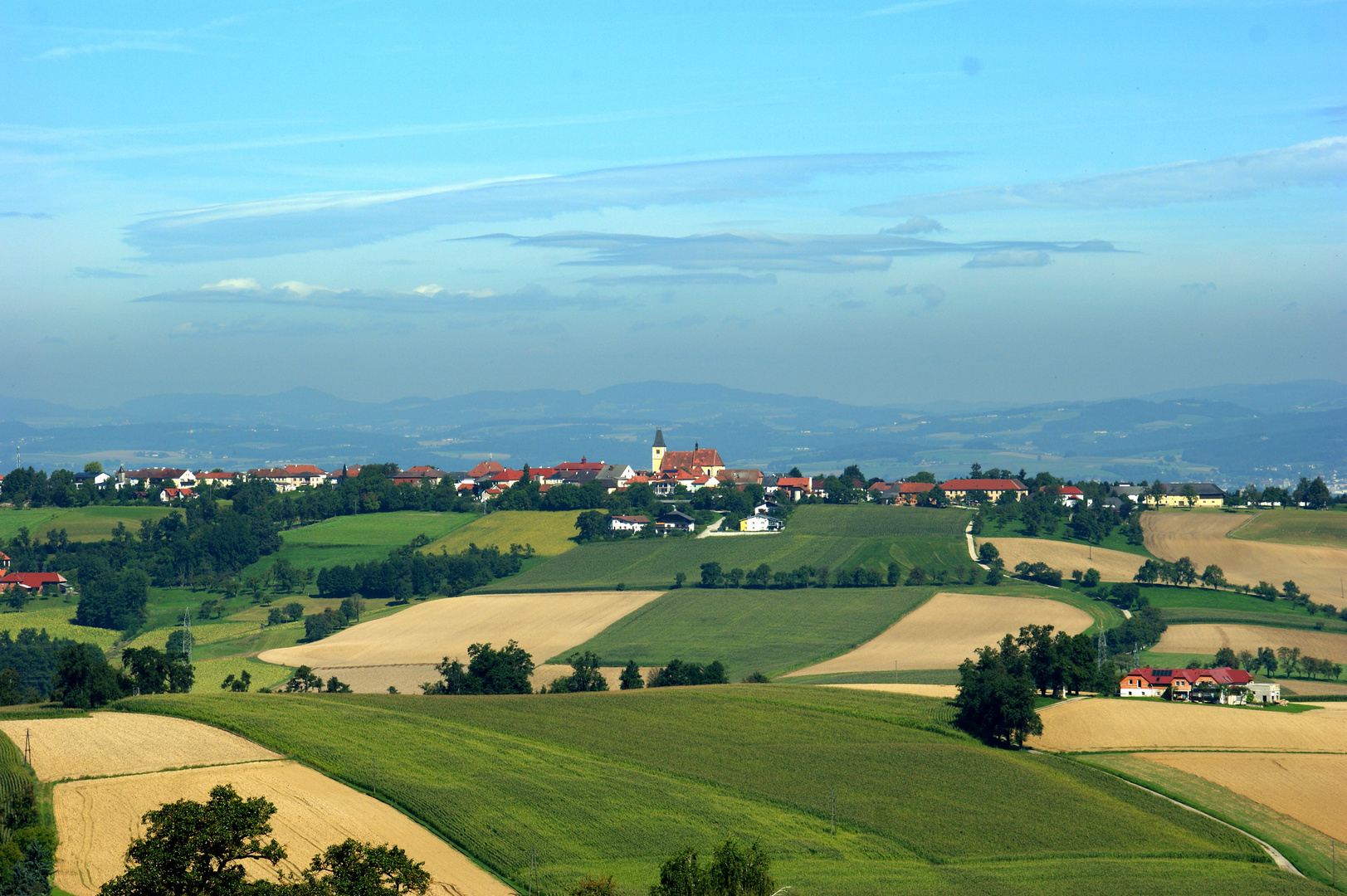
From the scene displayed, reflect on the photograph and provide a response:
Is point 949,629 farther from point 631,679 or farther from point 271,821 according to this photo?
point 271,821

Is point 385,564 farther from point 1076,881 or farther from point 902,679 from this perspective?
point 1076,881

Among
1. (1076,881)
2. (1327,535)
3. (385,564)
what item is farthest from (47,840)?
(1327,535)

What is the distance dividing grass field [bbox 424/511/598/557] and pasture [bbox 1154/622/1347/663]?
7609 centimetres

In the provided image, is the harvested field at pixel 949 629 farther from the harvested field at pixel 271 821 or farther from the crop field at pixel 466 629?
the harvested field at pixel 271 821

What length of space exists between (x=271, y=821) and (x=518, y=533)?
125983mm

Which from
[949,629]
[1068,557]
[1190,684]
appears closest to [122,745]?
[1190,684]

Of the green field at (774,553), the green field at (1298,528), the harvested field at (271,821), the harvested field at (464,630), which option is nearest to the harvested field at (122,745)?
the harvested field at (271,821)

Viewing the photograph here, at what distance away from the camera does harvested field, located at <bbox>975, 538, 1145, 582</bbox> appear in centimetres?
14100

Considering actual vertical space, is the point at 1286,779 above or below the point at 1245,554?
below

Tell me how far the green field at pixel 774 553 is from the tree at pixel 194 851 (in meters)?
109

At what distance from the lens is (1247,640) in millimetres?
109312

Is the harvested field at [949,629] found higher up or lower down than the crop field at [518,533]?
lower down

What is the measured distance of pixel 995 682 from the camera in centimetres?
6975

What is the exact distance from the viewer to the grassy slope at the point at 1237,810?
165 ft
